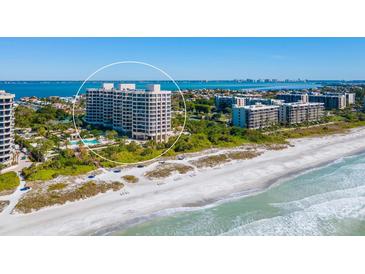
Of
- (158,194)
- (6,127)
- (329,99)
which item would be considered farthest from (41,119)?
(329,99)

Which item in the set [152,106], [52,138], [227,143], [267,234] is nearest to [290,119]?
[227,143]

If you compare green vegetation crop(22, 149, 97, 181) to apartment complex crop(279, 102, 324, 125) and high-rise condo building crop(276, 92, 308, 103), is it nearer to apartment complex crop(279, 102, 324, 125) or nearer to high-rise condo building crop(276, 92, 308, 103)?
apartment complex crop(279, 102, 324, 125)

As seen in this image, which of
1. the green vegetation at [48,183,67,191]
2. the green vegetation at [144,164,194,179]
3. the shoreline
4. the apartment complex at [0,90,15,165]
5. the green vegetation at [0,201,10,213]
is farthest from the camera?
the apartment complex at [0,90,15,165]

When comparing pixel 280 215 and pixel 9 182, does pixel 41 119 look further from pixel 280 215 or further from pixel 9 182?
pixel 280 215

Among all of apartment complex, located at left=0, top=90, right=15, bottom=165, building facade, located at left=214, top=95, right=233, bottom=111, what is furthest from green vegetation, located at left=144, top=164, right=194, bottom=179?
building facade, located at left=214, top=95, right=233, bottom=111

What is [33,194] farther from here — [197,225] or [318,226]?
[318,226]
